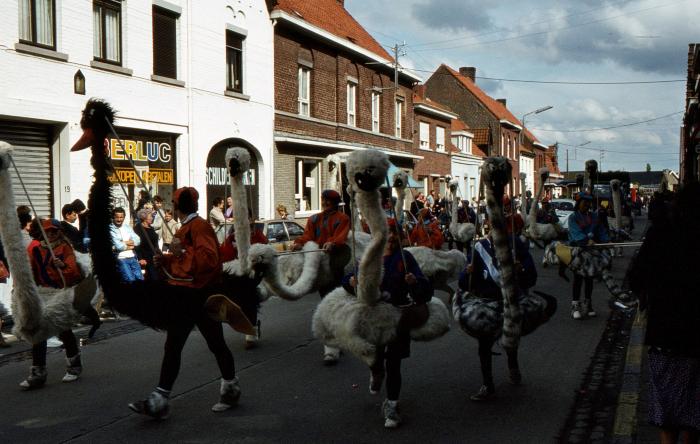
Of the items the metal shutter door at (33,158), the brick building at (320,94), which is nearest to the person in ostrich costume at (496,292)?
the metal shutter door at (33,158)

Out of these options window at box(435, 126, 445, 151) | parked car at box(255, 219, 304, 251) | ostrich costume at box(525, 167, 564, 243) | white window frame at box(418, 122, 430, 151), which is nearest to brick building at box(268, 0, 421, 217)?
white window frame at box(418, 122, 430, 151)

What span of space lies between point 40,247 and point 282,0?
19965 mm

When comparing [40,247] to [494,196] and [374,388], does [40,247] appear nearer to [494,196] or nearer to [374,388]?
[374,388]

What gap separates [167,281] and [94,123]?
134 cm

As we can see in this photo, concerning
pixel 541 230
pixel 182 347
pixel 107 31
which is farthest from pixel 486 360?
pixel 107 31

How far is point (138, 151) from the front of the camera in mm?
17938

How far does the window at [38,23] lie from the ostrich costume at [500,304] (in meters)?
12.3

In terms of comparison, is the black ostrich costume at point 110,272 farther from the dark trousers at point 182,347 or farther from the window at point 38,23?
the window at point 38,23

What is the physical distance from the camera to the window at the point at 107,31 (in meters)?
17.0

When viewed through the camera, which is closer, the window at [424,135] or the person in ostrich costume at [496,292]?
the person in ostrich costume at [496,292]

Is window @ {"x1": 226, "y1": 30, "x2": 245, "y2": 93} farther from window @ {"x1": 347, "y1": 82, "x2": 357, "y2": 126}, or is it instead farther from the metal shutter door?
window @ {"x1": 347, "y1": 82, "x2": 357, "y2": 126}

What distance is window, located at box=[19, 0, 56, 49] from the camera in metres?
15.1

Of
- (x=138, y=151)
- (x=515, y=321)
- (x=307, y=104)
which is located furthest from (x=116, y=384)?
(x=307, y=104)

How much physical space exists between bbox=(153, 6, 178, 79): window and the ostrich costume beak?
44.6 feet
